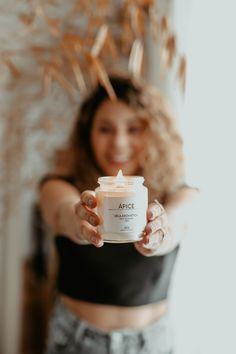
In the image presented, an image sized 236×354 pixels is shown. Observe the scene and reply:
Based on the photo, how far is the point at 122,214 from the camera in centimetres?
77

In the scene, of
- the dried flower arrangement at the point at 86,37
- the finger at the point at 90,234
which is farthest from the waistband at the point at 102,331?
the dried flower arrangement at the point at 86,37

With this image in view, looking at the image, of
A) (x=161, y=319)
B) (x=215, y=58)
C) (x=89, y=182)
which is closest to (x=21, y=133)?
(x=89, y=182)

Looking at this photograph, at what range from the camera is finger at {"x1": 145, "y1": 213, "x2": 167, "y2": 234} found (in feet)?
2.65

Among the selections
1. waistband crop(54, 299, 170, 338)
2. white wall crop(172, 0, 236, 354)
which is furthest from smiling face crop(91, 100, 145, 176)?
waistband crop(54, 299, 170, 338)

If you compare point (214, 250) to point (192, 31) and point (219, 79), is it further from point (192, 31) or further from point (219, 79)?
point (192, 31)

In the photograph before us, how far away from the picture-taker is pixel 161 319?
1.20 meters

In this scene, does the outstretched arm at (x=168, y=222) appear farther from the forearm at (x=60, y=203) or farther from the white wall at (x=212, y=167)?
the forearm at (x=60, y=203)

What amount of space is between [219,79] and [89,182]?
52 centimetres

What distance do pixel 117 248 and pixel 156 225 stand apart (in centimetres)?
37

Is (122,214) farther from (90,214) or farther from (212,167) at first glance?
(212,167)

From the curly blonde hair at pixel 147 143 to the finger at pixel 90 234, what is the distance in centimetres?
32

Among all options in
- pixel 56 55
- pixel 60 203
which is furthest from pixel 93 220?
pixel 56 55

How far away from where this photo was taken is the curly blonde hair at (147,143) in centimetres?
124

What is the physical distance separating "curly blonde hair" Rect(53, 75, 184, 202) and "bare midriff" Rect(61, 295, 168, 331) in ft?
0.90
